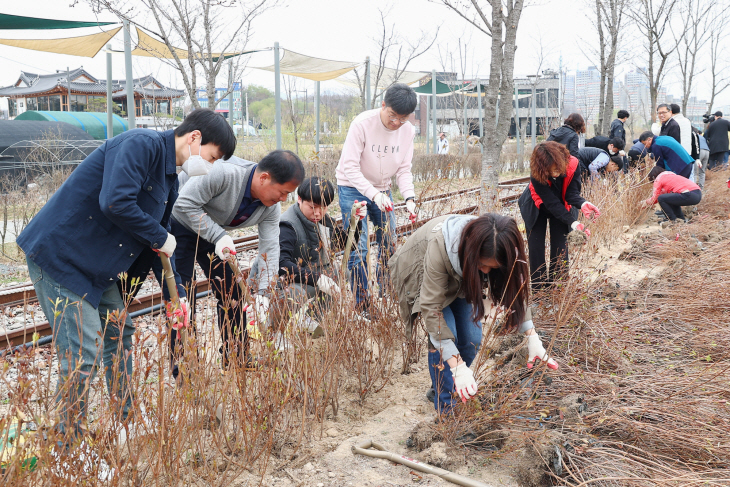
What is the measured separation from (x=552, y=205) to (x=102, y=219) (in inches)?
111

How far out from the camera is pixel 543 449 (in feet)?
7.25

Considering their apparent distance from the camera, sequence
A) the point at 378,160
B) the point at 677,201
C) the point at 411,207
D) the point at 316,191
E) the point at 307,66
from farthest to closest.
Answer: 1. the point at 307,66
2. the point at 677,201
3. the point at 378,160
4. the point at 411,207
5. the point at 316,191

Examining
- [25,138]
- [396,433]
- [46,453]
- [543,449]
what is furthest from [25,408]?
[25,138]

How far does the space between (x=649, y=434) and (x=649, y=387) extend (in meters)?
0.38

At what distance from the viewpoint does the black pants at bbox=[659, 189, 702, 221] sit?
6.75 meters

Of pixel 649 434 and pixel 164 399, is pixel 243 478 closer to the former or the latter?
pixel 164 399

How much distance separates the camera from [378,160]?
3.98 metres

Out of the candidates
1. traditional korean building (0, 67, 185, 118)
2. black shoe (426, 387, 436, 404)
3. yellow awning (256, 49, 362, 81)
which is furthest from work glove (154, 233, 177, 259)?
traditional korean building (0, 67, 185, 118)

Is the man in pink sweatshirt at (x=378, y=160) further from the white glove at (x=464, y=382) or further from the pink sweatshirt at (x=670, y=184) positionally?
the pink sweatshirt at (x=670, y=184)

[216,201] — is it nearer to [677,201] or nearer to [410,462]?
[410,462]

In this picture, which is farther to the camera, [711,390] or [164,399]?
[711,390]

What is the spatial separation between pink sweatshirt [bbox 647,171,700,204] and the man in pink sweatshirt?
13.6 feet

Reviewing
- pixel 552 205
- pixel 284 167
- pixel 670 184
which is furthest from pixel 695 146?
pixel 284 167

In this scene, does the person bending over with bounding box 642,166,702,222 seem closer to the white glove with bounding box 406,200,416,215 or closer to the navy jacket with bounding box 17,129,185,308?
the white glove with bounding box 406,200,416,215
